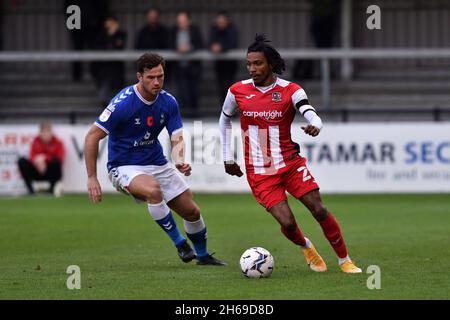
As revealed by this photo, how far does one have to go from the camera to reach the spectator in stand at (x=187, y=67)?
2212 cm

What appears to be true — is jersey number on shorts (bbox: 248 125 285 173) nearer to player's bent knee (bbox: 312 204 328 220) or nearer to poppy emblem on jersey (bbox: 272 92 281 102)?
poppy emblem on jersey (bbox: 272 92 281 102)

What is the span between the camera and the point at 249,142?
34.2 feet

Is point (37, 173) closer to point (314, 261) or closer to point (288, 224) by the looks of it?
point (314, 261)

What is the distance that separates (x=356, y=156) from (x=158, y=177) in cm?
1007

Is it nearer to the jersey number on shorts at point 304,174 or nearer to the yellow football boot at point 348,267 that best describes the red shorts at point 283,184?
the jersey number on shorts at point 304,174

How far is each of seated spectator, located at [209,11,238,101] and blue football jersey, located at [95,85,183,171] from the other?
1132cm

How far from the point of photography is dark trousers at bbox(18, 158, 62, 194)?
20594 millimetres

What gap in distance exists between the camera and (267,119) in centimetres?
1024

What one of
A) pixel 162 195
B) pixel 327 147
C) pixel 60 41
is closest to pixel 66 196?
pixel 327 147

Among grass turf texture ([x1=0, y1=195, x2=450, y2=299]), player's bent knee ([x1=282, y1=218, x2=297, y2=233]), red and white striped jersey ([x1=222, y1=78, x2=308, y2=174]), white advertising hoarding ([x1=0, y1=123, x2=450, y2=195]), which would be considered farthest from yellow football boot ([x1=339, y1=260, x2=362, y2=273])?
white advertising hoarding ([x1=0, y1=123, x2=450, y2=195])

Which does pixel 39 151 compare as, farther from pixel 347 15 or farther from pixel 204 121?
pixel 347 15

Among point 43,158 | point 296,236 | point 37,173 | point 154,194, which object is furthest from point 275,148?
point 37,173

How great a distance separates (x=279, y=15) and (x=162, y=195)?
627 inches

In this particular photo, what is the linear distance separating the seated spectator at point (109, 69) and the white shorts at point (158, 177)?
457 inches
